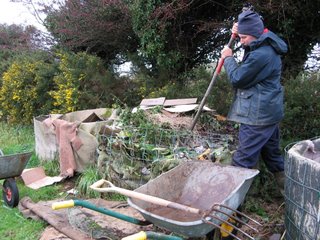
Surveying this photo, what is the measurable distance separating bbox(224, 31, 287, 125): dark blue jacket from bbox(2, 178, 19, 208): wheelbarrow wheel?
2.78m

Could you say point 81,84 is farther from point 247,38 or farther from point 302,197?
point 302,197

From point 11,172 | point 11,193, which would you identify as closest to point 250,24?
point 11,172

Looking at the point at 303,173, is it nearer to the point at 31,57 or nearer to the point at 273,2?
the point at 273,2

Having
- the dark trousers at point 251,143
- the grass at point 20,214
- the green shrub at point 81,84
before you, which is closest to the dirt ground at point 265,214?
A: the grass at point 20,214

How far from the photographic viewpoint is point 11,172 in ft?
15.4

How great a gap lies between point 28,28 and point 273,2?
8766 mm

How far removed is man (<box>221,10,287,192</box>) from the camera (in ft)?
12.3

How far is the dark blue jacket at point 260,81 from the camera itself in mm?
3717

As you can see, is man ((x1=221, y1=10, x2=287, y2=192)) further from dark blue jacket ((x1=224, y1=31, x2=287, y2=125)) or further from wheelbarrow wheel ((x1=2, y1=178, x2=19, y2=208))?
wheelbarrow wheel ((x1=2, y1=178, x2=19, y2=208))

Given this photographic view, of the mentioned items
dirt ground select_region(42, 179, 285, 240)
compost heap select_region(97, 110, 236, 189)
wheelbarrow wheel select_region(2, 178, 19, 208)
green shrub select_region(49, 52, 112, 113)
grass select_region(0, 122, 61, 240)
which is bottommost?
dirt ground select_region(42, 179, 285, 240)

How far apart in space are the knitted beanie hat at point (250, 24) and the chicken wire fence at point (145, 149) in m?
1.33

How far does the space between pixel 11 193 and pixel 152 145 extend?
1.79 metres

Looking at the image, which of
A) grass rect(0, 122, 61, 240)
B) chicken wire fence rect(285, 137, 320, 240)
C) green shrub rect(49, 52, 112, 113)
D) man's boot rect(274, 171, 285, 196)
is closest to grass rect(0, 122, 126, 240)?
grass rect(0, 122, 61, 240)

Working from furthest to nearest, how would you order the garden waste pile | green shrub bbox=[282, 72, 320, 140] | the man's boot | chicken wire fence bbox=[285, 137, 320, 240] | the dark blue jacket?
1. green shrub bbox=[282, 72, 320, 140]
2. the garden waste pile
3. the man's boot
4. the dark blue jacket
5. chicken wire fence bbox=[285, 137, 320, 240]
